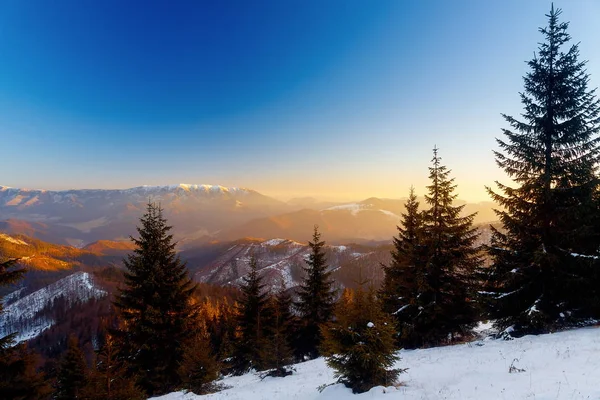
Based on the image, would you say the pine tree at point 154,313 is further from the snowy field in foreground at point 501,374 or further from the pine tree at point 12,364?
the pine tree at point 12,364

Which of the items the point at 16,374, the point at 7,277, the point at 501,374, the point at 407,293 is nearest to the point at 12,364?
the point at 16,374

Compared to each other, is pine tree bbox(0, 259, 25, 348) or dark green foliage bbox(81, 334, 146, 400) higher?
pine tree bbox(0, 259, 25, 348)

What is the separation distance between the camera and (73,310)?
174 metres

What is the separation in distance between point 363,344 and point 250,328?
21282 millimetres

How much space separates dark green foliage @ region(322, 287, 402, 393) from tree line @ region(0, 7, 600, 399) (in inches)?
1.8

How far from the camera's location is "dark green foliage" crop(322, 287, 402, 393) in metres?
10.4

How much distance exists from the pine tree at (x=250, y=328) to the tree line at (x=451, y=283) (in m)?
3.77

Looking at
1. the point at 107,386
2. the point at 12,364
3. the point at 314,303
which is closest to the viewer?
the point at 12,364

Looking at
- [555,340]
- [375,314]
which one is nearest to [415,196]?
[555,340]

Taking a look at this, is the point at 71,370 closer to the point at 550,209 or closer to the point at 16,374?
the point at 16,374

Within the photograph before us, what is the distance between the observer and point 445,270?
745 inches

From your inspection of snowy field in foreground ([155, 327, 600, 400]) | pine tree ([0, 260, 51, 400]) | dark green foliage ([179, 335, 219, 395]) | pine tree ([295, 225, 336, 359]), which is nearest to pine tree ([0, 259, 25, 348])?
pine tree ([0, 260, 51, 400])

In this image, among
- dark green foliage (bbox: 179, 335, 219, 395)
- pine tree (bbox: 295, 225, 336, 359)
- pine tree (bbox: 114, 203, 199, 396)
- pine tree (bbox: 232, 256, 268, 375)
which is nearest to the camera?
dark green foliage (bbox: 179, 335, 219, 395)

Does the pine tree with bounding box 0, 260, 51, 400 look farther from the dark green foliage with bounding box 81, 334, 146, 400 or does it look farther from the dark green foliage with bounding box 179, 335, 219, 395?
the dark green foliage with bounding box 179, 335, 219, 395
